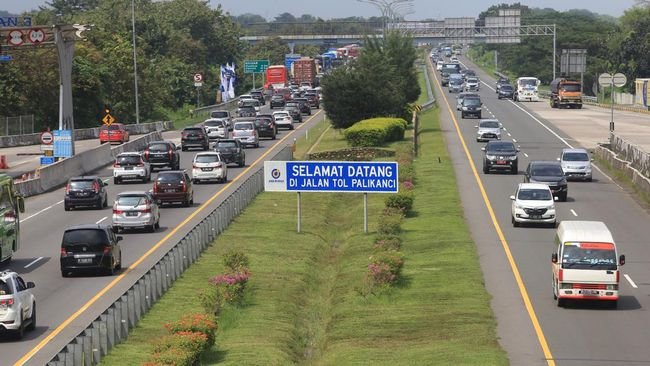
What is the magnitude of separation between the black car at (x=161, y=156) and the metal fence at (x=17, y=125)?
109 ft

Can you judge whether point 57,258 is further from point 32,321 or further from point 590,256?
point 590,256

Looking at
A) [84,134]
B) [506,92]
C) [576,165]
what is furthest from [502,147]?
[506,92]

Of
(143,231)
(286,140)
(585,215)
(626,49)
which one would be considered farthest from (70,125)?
(626,49)

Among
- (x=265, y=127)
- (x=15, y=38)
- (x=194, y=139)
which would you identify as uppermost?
(x=15, y=38)

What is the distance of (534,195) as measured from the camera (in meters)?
47.5

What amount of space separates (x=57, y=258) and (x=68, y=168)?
98.6 ft

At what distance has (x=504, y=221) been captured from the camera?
49.7 m

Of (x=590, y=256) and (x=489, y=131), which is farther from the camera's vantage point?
(x=489, y=131)

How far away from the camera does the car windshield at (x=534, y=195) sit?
47.4 meters

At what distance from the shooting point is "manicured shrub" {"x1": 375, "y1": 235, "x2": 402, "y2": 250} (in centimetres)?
4238

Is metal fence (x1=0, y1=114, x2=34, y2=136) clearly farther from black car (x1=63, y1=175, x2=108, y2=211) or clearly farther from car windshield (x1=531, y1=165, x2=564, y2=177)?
car windshield (x1=531, y1=165, x2=564, y2=177)

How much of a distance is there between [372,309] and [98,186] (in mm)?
24080

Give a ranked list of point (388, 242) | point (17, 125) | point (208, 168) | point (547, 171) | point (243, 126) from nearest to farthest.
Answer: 1. point (388, 242)
2. point (547, 171)
3. point (208, 168)
4. point (243, 126)
5. point (17, 125)

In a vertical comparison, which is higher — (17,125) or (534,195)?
(534,195)
